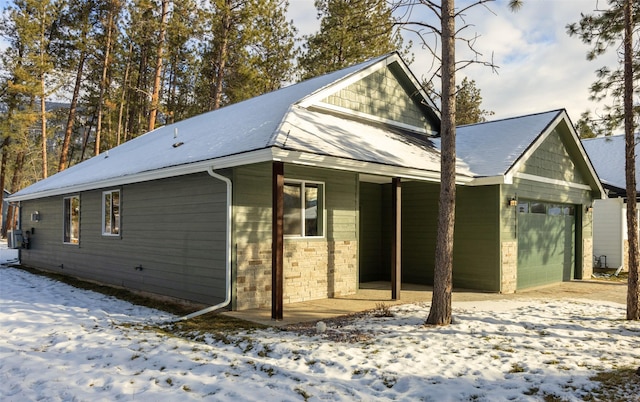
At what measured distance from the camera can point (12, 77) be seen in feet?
79.3

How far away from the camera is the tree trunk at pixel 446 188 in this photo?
21.8 ft

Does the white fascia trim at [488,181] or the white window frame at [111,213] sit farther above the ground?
the white fascia trim at [488,181]

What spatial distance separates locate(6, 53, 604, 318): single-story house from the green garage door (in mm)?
57

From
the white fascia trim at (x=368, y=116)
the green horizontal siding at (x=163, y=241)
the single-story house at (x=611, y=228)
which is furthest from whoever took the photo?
the single-story house at (x=611, y=228)

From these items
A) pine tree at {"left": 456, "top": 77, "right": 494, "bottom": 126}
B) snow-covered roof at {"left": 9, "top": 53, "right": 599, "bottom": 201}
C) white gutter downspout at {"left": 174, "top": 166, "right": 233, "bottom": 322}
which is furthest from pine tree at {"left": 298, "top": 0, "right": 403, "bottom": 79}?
white gutter downspout at {"left": 174, "top": 166, "right": 233, "bottom": 322}

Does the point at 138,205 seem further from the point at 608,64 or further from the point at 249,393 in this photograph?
the point at 608,64

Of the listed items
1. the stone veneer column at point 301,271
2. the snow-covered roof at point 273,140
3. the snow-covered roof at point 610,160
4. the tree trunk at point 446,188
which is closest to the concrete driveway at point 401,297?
the stone veneer column at point 301,271

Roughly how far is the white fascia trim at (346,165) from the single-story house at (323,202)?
25mm

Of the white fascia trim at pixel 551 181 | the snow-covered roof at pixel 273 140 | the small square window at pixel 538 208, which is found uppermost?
the snow-covered roof at pixel 273 140

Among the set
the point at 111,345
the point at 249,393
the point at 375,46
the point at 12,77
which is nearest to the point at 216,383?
the point at 249,393

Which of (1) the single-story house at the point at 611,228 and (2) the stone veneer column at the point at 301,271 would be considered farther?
(1) the single-story house at the point at 611,228

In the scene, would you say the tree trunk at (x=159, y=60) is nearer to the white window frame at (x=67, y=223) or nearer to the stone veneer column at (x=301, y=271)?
the white window frame at (x=67, y=223)

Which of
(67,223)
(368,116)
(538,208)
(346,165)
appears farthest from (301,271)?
(67,223)

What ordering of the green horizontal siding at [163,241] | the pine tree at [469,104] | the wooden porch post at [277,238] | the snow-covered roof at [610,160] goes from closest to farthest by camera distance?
the wooden porch post at [277,238] → the green horizontal siding at [163,241] → the snow-covered roof at [610,160] → the pine tree at [469,104]
